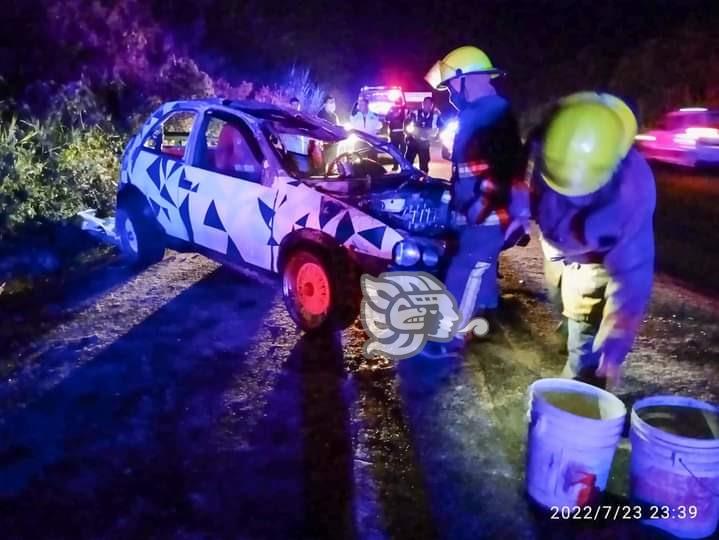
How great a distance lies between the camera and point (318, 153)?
6.45 m

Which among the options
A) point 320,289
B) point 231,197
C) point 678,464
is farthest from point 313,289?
point 678,464

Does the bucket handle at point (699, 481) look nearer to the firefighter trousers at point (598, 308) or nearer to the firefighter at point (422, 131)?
the firefighter trousers at point (598, 308)

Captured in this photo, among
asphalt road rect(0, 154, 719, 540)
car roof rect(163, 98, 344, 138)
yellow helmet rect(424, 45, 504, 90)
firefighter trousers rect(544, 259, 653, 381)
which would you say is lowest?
asphalt road rect(0, 154, 719, 540)

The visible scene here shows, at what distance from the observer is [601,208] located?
3465 mm

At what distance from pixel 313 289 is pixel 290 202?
68 cm

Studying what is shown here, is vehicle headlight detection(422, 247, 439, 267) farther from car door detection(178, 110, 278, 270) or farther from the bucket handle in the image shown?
the bucket handle

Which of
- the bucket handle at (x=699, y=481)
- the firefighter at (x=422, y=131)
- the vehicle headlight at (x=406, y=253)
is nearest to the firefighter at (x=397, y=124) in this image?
the firefighter at (x=422, y=131)

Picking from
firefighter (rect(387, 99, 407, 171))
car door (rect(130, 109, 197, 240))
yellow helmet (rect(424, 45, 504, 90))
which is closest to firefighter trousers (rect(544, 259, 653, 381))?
yellow helmet (rect(424, 45, 504, 90))

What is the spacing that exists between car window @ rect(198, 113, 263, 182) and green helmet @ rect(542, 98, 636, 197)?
311 centimetres

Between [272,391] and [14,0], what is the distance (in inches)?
476

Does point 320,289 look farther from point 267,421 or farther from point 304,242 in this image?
point 267,421

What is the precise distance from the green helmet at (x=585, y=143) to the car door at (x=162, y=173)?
4.07m

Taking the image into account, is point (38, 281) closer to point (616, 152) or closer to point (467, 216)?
point (467, 216)

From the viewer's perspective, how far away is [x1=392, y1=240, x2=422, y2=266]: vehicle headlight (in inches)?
201
